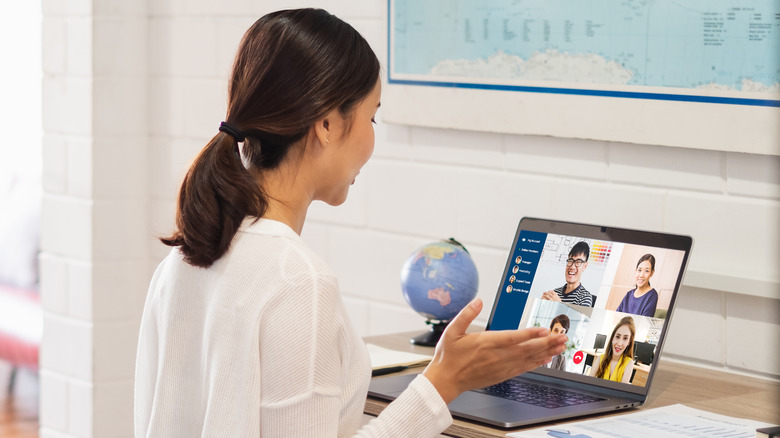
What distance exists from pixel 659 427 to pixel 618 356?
22 centimetres

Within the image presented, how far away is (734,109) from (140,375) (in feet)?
3.22

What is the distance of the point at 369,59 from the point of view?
4.30ft

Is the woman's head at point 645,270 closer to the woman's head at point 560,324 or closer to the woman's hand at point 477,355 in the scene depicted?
the woman's head at point 560,324

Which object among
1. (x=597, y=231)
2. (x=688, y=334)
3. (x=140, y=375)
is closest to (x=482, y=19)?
(x=597, y=231)

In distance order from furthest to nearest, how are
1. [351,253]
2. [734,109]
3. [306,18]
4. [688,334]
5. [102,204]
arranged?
[102,204] → [351,253] → [688,334] → [734,109] → [306,18]

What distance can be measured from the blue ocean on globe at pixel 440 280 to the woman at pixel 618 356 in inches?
12.2

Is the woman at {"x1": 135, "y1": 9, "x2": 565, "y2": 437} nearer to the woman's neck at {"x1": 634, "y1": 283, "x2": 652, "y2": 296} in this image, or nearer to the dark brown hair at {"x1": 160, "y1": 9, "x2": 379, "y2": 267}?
the dark brown hair at {"x1": 160, "y1": 9, "x2": 379, "y2": 267}

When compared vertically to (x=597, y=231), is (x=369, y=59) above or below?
above

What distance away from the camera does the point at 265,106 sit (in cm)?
125

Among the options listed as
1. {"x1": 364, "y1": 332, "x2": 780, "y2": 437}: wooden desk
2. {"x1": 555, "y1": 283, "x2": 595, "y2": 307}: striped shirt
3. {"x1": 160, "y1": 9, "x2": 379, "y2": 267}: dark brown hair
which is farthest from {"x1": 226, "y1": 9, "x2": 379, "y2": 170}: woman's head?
{"x1": 555, "y1": 283, "x2": 595, "y2": 307}: striped shirt

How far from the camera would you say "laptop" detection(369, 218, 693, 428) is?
152cm

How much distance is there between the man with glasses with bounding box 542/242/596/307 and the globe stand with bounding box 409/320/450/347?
0.79 ft

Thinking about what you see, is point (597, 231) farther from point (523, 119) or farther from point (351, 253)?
point (351, 253)

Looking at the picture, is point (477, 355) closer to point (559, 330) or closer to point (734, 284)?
point (559, 330)
